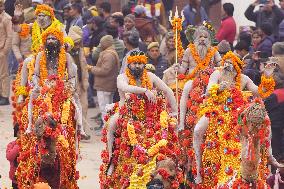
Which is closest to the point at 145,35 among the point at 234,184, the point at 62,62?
the point at 62,62

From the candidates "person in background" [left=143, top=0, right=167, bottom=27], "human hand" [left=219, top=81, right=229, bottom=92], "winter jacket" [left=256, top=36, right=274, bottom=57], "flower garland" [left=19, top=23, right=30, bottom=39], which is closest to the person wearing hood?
"flower garland" [left=19, top=23, right=30, bottom=39]

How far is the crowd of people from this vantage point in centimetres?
1515

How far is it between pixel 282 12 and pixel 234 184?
10078 mm

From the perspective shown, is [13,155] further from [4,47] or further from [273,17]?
[273,17]

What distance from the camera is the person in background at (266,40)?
21.5 metres

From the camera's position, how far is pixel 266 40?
21.8 metres

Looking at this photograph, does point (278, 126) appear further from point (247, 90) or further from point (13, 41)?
point (13, 41)

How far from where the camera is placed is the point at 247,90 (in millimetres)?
16984

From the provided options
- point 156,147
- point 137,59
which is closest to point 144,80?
point 137,59

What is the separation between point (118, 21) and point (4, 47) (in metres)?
2.32

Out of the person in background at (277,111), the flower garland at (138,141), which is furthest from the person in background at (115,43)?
the flower garland at (138,141)

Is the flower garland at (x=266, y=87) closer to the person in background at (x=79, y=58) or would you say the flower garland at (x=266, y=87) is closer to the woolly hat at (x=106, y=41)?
the person in background at (x=79, y=58)

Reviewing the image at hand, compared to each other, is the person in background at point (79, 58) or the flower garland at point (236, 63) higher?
the flower garland at point (236, 63)

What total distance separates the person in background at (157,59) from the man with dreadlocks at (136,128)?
4979 millimetres
